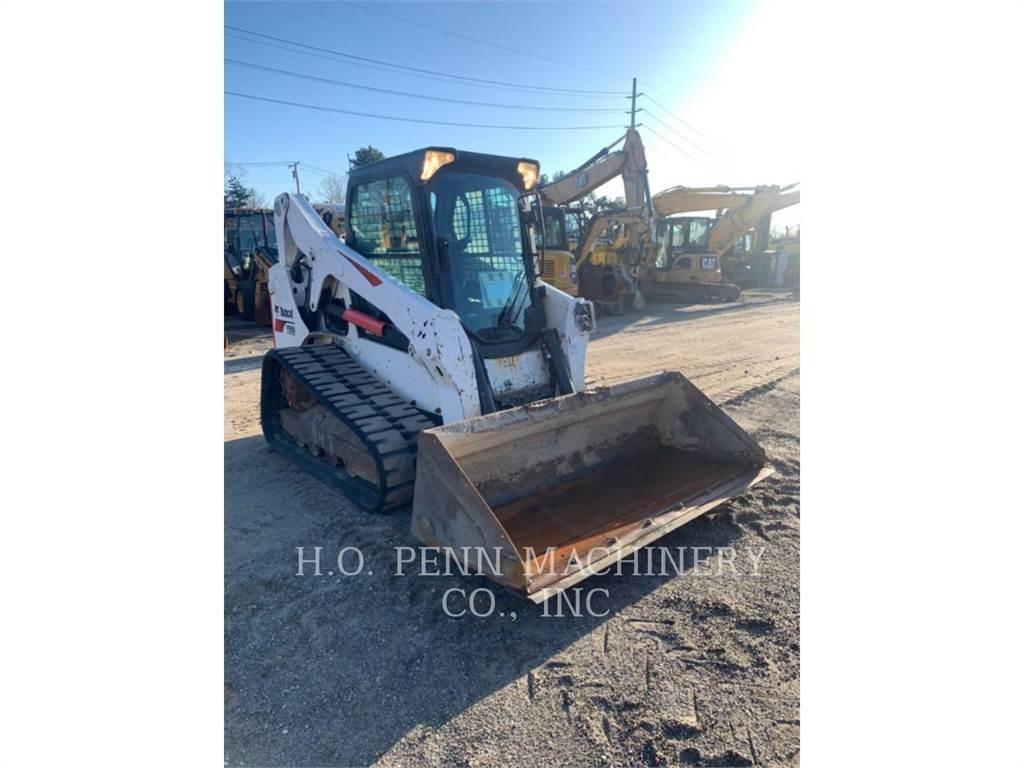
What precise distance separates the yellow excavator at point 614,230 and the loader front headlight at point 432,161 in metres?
9.27

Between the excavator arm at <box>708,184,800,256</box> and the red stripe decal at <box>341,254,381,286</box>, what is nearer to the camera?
the red stripe decal at <box>341,254,381,286</box>

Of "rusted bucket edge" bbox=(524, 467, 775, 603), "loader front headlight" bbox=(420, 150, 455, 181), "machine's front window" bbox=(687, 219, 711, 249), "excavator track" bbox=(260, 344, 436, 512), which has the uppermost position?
"machine's front window" bbox=(687, 219, 711, 249)

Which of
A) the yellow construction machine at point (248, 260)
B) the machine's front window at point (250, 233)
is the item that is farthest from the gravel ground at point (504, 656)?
the machine's front window at point (250, 233)

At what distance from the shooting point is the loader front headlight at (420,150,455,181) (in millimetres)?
3639

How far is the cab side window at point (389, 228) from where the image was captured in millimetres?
3844

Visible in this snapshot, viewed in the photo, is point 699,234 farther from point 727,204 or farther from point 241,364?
point 241,364

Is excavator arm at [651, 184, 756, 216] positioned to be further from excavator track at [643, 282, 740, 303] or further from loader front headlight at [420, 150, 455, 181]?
loader front headlight at [420, 150, 455, 181]

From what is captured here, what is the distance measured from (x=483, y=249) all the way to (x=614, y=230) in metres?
10.6

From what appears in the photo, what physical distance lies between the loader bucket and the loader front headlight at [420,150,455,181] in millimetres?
1569

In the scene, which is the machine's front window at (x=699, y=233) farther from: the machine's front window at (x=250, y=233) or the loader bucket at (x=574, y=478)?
the loader bucket at (x=574, y=478)

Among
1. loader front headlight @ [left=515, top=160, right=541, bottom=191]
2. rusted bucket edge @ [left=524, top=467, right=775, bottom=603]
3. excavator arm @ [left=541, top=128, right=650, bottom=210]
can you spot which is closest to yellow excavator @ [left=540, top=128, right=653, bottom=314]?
excavator arm @ [left=541, top=128, right=650, bottom=210]

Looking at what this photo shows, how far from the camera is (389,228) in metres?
4.05

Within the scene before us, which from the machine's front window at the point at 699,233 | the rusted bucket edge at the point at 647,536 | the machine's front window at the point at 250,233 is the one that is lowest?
the rusted bucket edge at the point at 647,536

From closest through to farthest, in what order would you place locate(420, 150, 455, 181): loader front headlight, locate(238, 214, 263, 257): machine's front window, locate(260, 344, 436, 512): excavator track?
locate(260, 344, 436, 512): excavator track
locate(420, 150, 455, 181): loader front headlight
locate(238, 214, 263, 257): machine's front window
